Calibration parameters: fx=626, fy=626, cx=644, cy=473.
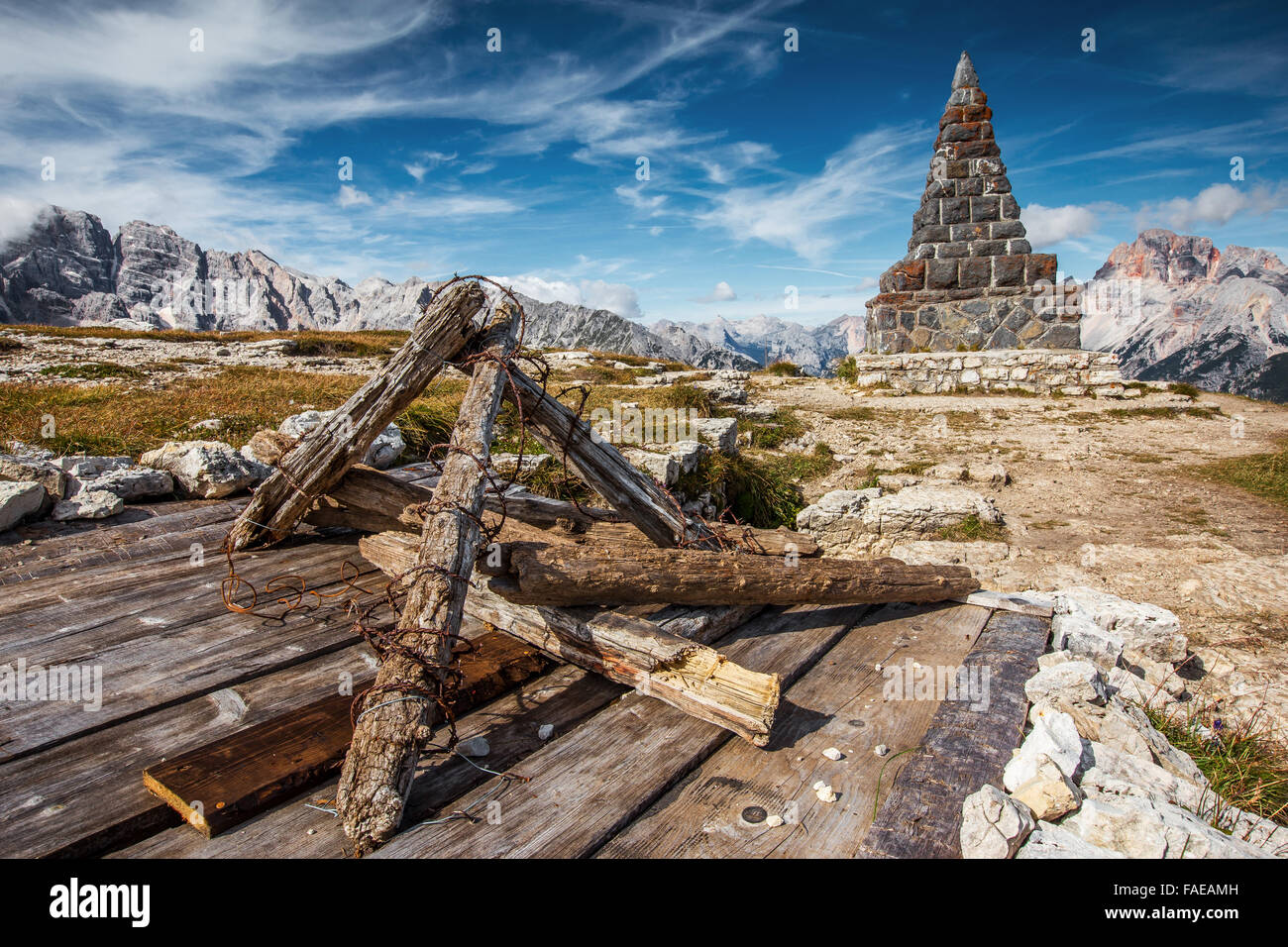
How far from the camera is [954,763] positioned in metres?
2.49

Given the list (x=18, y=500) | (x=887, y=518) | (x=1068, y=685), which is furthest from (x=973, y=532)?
(x=18, y=500)

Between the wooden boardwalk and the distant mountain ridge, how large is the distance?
200 feet

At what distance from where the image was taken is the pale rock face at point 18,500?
465 centimetres

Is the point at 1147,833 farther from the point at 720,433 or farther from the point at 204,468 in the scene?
the point at 720,433

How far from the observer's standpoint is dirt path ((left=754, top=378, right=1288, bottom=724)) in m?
5.36

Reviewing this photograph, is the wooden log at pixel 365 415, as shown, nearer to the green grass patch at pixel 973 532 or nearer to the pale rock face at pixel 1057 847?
the pale rock face at pixel 1057 847

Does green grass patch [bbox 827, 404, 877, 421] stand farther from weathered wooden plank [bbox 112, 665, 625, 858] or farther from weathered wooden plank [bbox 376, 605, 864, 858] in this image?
weathered wooden plank [bbox 112, 665, 625, 858]

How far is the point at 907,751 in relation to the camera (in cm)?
259

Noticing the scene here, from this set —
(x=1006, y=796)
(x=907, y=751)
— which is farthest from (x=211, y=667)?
(x=1006, y=796)

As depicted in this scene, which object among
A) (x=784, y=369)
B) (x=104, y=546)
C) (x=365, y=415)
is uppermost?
(x=784, y=369)

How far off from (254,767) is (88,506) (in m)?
4.35

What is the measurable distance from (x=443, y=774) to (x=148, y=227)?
182119mm

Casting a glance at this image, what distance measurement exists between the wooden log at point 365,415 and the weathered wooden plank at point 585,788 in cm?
237
